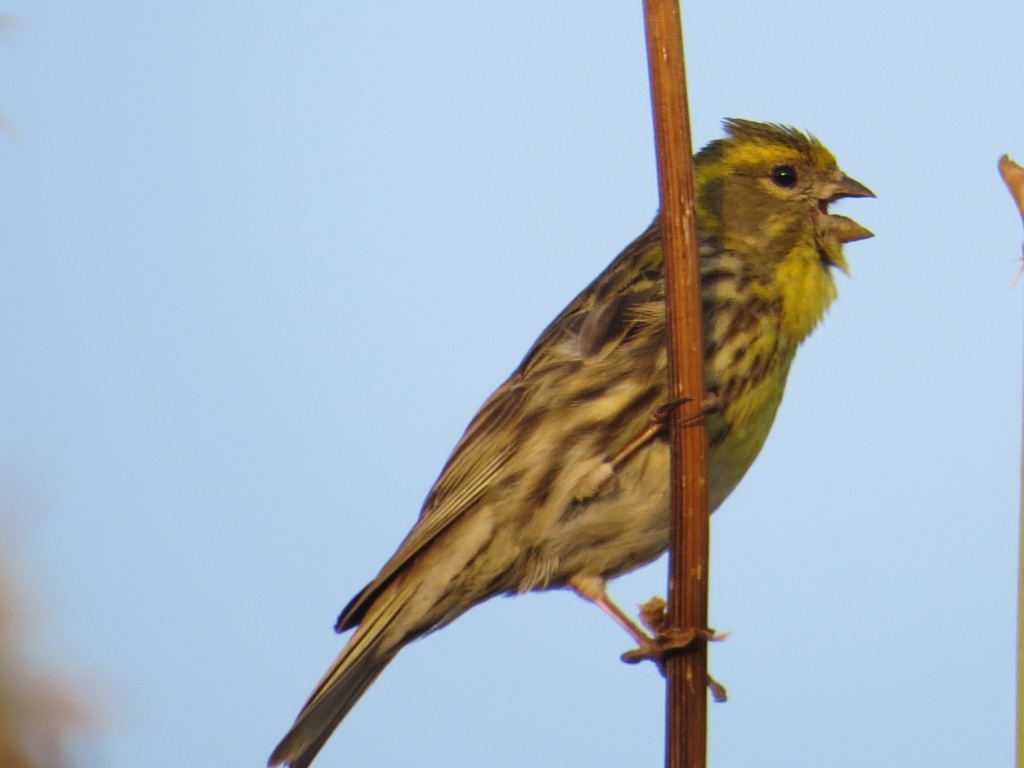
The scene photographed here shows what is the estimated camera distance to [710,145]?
4375 millimetres

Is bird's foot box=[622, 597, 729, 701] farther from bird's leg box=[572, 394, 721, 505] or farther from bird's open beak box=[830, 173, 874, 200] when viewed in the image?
bird's open beak box=[830, 173, 874, 200]

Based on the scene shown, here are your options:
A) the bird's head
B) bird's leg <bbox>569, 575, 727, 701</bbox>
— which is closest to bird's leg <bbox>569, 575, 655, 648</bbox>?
bird's leg <bbox>569, 575, 727, 701</bbox>

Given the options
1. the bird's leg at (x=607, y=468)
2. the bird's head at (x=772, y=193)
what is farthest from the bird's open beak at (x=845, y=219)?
the bird's leg at (x=607, y=468)

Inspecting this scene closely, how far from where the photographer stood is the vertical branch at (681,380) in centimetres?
179

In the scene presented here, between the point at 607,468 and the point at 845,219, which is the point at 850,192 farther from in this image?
the point at 607,468

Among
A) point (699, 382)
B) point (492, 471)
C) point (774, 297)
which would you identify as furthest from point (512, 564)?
point (699, 382)

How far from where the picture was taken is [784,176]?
4113 millimetres

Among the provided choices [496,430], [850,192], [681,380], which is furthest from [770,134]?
[681,380]

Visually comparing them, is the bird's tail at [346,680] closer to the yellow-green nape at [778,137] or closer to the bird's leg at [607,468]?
the bird's leg at [607,468]

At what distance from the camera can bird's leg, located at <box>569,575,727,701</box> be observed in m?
2.06

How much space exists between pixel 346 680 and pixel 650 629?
106 cm

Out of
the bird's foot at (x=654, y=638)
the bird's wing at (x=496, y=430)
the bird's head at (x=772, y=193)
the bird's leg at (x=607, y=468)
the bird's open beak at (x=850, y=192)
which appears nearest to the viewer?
the bird's foot at (x=654, y=638)

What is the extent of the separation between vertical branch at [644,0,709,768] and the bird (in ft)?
4.08

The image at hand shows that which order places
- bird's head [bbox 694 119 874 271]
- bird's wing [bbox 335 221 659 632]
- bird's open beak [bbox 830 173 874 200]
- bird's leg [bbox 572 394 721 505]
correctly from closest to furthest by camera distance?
1. bird's leg [bbox 572 394 721 505]
2. bird's wing [bbox 335 221 659 632]
3. bird's head [bbox 694 119 874 271]
4. bird's open beak [bbox 830 173 874 200]
